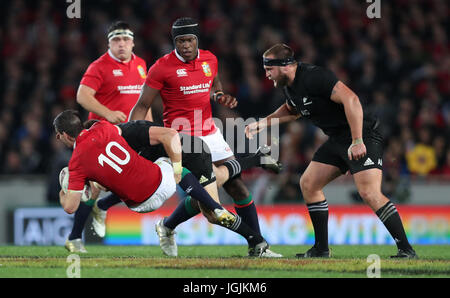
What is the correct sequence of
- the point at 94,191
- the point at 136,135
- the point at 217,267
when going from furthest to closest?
the point at 94,191 → the point at 136,135 → the point at 217,267

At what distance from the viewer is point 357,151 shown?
24.6 feet

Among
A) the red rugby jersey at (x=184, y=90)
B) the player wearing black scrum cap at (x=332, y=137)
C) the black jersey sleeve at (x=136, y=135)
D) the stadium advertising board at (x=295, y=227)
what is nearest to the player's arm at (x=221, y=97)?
the red rugby jersey at (x=184, y=90)

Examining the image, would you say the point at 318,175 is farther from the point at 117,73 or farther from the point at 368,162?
the point at 117,73

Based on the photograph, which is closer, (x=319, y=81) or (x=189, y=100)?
(x=319, y=81)

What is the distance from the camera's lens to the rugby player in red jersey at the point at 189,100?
27.9 feet

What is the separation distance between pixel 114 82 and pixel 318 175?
8.91 ft

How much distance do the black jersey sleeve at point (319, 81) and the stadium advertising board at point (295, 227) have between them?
519cm

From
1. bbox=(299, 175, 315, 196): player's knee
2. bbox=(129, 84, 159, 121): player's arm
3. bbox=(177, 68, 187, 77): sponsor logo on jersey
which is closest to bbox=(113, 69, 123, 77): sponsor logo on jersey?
bbox=(129, 84, 159, 121): player's arm

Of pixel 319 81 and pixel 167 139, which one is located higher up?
pixel 319 81

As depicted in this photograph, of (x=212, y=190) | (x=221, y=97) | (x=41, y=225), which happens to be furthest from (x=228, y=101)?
(x=41, y=225)

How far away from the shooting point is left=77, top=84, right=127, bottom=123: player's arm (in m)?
8.71

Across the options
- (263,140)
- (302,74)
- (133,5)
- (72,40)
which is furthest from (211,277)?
(133,5)

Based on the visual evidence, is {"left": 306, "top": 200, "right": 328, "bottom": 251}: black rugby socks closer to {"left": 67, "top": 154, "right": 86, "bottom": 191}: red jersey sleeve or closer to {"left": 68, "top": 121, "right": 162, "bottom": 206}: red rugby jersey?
{"left": 68, "top": 121, "right": 162, "bottom": 206}: red rugby jersey

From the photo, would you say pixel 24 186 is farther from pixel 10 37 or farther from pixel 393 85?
pixel 393 85
